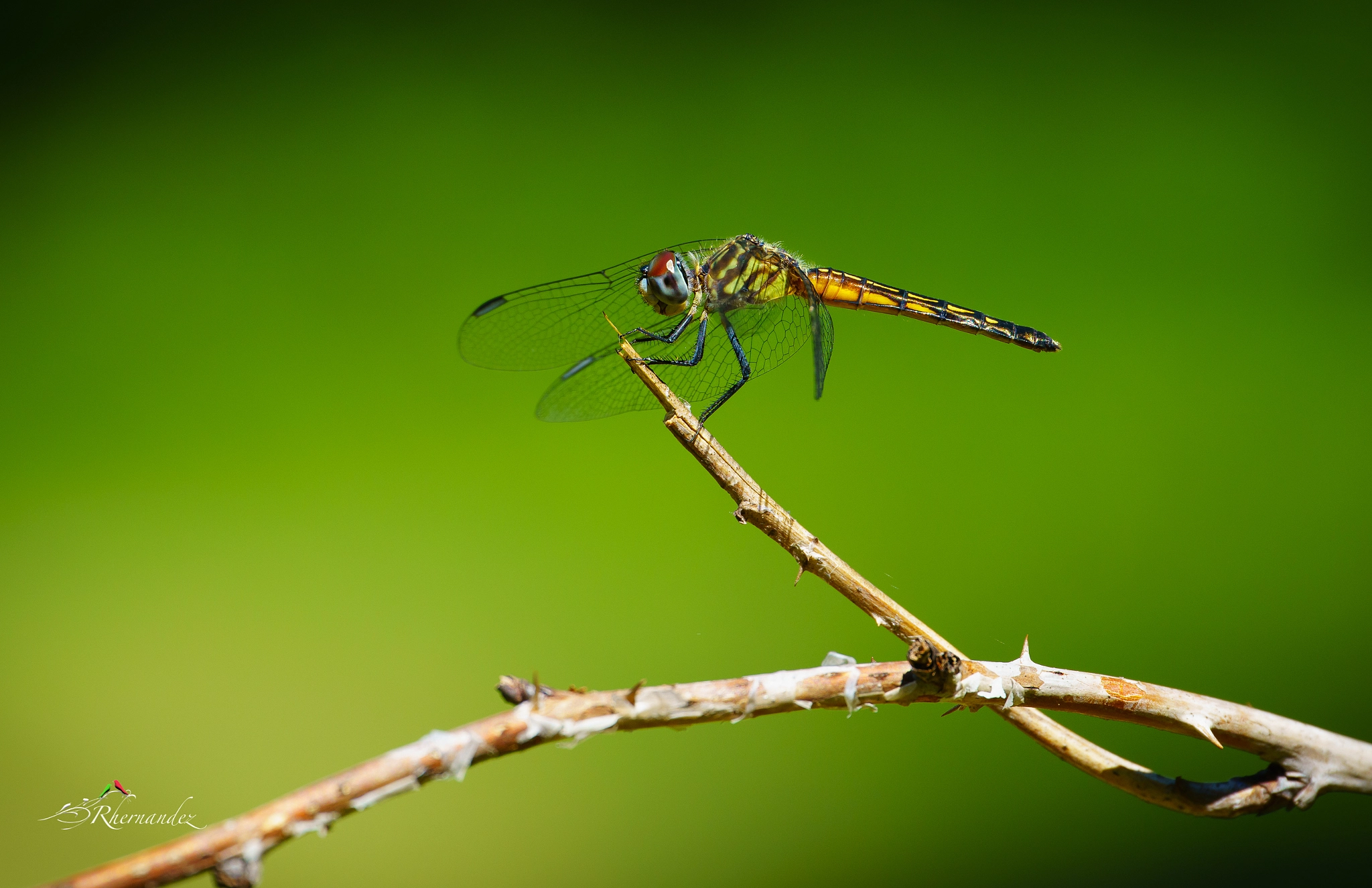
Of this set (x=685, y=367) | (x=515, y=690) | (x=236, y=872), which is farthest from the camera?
(x=685, y=367)

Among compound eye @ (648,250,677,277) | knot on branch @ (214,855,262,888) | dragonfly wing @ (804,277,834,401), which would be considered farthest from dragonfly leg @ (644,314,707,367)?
knot on branch @ (214,855,262,888)

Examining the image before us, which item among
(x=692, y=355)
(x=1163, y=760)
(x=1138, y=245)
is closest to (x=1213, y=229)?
(x=1138, y=245)

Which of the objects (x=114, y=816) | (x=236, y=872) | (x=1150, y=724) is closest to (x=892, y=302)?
(x=1150, y=724)

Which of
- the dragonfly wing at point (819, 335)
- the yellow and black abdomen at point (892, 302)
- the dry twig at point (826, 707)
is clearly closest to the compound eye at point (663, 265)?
the dragonfly wing at point (819, 335)

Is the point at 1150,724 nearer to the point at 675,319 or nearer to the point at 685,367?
the point at 685,367

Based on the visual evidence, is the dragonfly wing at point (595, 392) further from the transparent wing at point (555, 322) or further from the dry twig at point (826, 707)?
the dry twig at point (826, 707)

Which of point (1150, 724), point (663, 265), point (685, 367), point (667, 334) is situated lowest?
point (1150, 724)

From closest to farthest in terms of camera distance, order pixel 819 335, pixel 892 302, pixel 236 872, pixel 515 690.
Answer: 1. pixel 236 872
2. pixel 515 690
3. pixel 819 335
4. pixel 892 302

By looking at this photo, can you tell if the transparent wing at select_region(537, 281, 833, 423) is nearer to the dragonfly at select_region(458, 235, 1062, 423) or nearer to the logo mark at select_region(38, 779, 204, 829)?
the dragonfly at select_region(458, 235, 1062, 423)
